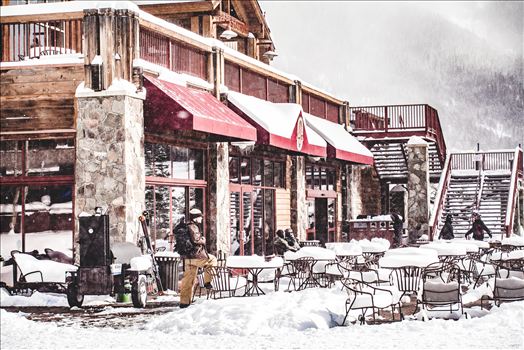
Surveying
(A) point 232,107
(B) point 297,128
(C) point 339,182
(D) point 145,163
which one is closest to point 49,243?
(D) point 145,163

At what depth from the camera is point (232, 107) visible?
17766mm

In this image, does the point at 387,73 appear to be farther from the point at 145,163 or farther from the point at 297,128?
the point at 145,163

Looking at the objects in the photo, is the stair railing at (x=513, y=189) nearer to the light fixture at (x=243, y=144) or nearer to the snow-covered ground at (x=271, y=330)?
the light fixture at (x=243, y=144)

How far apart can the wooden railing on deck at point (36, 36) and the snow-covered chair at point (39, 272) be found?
3.47 meters

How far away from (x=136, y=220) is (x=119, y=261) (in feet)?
2.90

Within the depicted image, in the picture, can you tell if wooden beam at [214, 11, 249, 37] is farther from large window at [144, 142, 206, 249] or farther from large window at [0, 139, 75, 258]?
large window at [0, 139, 75, 258]

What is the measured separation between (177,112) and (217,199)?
11.6 ft

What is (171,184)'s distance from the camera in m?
15.8

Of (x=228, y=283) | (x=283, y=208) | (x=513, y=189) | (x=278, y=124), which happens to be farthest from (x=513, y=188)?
(x=228, y=283)

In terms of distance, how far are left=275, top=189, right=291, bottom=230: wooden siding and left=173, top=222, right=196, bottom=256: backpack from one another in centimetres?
777

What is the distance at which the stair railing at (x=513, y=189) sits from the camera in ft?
77.3

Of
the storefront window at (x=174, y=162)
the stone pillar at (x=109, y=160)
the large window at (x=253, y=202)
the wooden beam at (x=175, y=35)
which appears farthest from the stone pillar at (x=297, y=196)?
the stone pillar at (x=109, y=160)

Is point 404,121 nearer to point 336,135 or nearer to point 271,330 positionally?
point 336,135

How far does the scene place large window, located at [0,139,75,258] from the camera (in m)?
13.7
